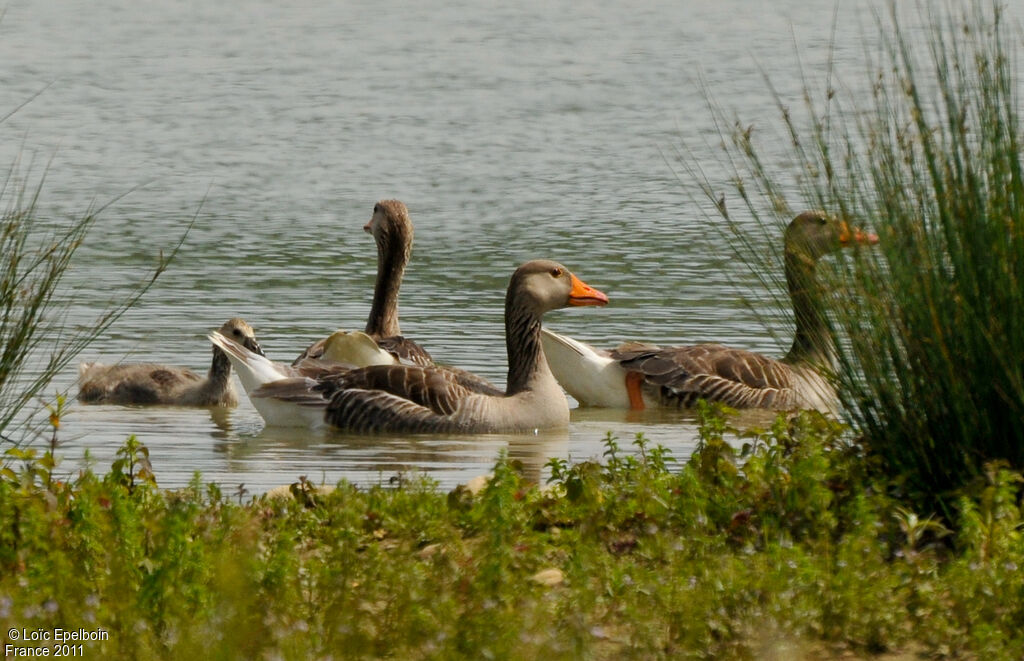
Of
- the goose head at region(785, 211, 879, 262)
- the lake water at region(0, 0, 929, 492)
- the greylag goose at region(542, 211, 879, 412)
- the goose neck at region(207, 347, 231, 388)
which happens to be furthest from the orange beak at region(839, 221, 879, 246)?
the goose neck at region(207, 347, 231, 388)

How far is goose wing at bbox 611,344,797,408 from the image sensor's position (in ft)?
45.5

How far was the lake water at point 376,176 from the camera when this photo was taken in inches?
530

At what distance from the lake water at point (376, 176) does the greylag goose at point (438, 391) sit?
288 millimetres

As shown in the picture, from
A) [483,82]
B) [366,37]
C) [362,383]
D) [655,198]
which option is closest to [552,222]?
[655,198]

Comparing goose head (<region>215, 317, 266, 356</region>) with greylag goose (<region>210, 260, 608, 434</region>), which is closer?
greylag goose (<region>210, 260, 608, 434</region>)

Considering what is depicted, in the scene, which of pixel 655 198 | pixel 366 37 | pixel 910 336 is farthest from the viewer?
pixel 366 37

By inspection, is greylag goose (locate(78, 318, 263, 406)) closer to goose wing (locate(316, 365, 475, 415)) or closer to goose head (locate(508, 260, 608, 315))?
goose wing (locate(316, 365, 475, 415))

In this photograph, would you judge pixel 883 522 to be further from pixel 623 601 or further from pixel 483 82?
pixel 483 82

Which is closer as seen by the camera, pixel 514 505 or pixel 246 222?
pixel 514 505

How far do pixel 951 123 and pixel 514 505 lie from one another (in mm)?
2529

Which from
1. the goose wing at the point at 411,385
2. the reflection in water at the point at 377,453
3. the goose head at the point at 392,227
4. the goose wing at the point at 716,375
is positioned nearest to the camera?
the reflection in water at the point at 377,453

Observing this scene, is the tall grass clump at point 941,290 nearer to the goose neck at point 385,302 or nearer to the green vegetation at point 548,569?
the green vegetation at point 548,569

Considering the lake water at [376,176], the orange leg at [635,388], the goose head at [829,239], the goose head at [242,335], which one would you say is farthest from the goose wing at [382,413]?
the goose head at [829,239]

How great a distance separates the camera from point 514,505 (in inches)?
299
